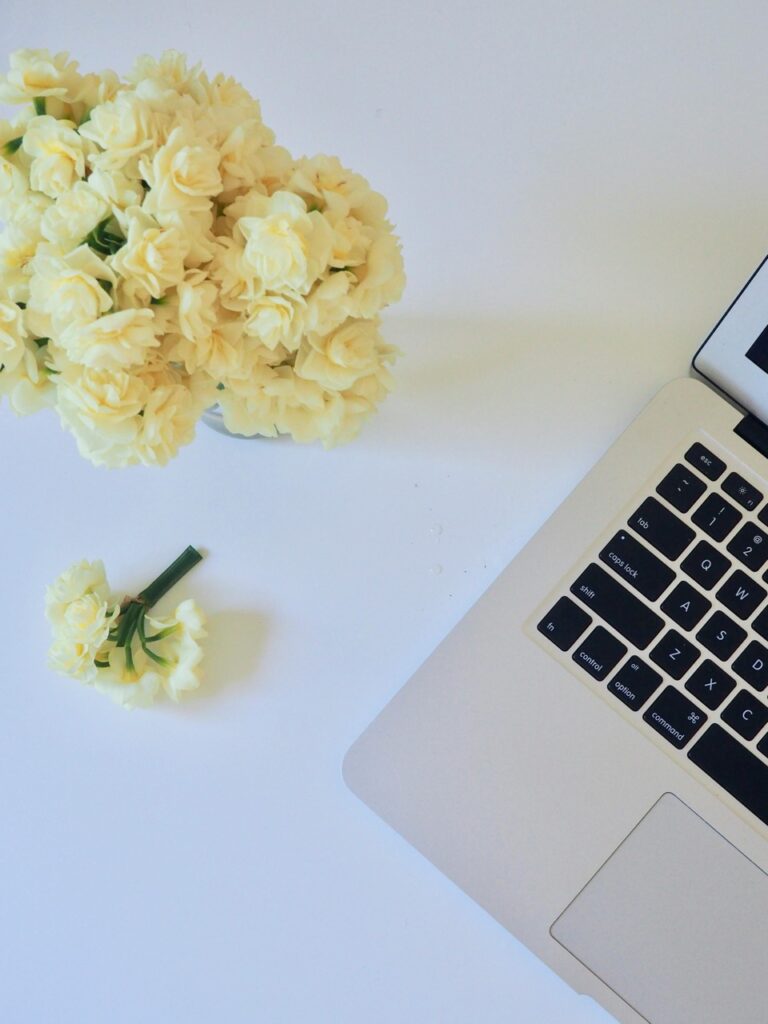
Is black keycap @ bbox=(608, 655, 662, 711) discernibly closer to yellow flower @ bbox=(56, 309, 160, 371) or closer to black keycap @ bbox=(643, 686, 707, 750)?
black keycap @ bbox=(643, 686, 707, 750)

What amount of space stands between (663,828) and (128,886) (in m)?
0.32

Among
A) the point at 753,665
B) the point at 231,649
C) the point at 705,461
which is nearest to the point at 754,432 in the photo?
the point at 705,461

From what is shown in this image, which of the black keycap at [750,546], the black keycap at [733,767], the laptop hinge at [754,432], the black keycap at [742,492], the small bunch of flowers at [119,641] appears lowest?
the small bunch of flowers at [119,641]

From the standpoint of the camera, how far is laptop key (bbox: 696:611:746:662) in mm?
545

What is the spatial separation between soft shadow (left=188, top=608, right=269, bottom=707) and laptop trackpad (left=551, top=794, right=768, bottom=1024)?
0.23 m

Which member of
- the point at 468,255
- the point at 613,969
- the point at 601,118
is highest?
the point at 601,118

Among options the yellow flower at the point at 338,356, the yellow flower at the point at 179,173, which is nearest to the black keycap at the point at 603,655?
the yellow flower at the point at 338,356

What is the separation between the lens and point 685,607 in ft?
1.80

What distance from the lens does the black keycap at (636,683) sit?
1.80 feet

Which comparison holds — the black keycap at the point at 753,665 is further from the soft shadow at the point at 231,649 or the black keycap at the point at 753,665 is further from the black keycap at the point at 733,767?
the soft shadow at the point at 231,649

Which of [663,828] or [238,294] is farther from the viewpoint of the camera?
[663,828]

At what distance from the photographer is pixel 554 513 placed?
58 cm

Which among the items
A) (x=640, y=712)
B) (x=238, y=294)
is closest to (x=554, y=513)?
(x=640, y=712)

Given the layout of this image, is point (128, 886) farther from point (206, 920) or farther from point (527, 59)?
point (527, 59)
